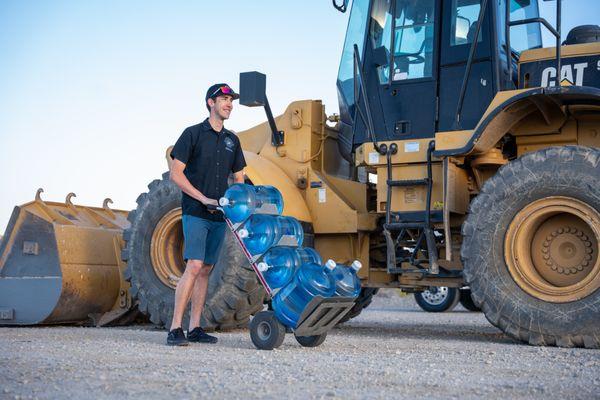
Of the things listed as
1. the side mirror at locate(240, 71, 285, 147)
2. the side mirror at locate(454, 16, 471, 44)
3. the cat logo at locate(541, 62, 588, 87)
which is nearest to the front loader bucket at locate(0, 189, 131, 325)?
the side mirror at locate(240, 71, 285, 147)

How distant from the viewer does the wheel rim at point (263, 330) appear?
6.50 metres

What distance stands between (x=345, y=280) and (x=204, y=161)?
151 cm

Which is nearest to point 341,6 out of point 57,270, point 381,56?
point 381,56

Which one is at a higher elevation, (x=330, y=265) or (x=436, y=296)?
(x=330, y=265)

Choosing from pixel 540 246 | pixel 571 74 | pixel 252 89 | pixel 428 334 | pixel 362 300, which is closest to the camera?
pixel 540 246

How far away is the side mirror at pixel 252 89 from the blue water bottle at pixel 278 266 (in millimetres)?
2510

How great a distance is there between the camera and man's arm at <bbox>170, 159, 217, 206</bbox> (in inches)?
264

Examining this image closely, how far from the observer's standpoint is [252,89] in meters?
8.73

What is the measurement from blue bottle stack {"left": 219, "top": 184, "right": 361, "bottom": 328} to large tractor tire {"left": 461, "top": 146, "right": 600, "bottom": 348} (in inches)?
50.3

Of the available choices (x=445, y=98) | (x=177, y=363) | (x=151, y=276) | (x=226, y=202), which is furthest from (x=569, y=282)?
(x=151, y=276)

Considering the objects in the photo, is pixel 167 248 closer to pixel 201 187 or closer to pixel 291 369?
pixel 201 187

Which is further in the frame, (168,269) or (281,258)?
(168,269)

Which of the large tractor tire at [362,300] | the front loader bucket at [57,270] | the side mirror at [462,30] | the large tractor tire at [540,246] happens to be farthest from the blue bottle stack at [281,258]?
the front loader bucket at [57,270]

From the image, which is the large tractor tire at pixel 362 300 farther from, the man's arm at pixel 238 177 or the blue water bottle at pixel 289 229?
the blue water bottle at pixel 289 229
